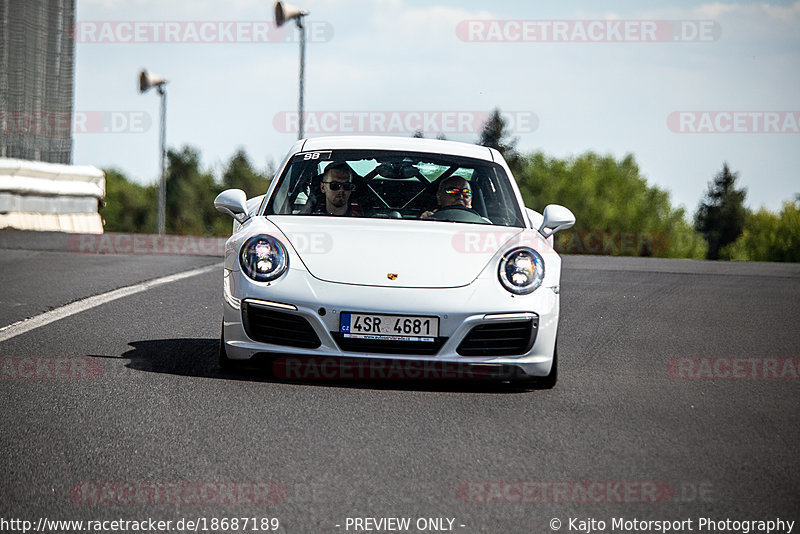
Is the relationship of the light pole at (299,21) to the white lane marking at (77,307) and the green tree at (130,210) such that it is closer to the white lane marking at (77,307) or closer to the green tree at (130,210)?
the white lane marking at (77,307)

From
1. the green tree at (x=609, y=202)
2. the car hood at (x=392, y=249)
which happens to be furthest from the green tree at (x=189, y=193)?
the car hood at (x=392, y=249)

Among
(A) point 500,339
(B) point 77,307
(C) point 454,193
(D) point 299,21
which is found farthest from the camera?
(D) point 299,21

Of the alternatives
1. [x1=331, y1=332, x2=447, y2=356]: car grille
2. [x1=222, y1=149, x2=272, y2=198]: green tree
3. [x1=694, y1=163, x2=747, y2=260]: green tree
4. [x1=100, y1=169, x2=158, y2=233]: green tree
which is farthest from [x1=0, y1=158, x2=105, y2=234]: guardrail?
[x1=694, y1=163, x2=747, y2=260]: green tree

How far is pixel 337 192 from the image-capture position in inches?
285

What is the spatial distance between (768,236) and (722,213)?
660 inches

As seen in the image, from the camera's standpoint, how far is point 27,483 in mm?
4223

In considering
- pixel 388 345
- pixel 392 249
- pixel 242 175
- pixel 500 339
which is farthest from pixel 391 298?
pixel 242 175

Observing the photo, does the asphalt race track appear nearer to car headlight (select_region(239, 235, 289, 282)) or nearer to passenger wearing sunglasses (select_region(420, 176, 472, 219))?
car headlight (select_region(239, 235, 289, 282))

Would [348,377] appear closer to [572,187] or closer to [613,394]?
[613,394]

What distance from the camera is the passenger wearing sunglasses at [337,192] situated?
7.09 meters

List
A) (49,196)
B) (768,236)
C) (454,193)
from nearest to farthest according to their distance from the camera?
(454,193) < (49,196) < (768,236)

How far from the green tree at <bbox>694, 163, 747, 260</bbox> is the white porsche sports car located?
128238 mm

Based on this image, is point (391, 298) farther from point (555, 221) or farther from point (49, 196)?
point (49, 196)

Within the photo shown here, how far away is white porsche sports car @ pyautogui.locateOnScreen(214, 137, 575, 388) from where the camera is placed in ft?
20.1
